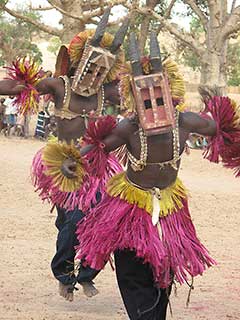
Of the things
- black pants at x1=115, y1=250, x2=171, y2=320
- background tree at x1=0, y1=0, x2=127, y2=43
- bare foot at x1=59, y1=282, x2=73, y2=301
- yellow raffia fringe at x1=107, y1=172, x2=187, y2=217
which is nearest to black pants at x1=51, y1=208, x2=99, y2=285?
bare foot at x1=59, y1=282, x2=73, y2=301

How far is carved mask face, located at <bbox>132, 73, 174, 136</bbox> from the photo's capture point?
456cm

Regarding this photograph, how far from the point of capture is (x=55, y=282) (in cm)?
665

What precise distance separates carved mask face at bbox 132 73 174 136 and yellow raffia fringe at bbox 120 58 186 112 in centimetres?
7

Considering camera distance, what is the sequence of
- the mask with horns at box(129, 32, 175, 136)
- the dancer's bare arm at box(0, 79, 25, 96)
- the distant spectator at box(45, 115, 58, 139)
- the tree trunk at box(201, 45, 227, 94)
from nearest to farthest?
the mask with horns at box(129, 32, 175, 136)
the dancer's bare arm at box(0, 79, 25, 96)
the distant spectator at box(45, 115, 58, 139)
the tree trunk at box(201, 45, 227, 94)

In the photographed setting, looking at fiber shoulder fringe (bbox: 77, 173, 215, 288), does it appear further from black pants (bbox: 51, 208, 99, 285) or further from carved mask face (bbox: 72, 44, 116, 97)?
carved mask face (bbox: 72, 44, 116, 97)

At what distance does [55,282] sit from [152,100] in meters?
2.66

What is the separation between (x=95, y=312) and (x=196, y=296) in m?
0.95

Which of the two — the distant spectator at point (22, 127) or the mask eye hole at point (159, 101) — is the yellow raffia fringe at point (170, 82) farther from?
the distant spectator at point (22, 127)

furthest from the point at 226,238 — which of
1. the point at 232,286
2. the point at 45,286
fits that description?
the point at 45,286

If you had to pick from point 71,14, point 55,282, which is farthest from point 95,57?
point 71,14

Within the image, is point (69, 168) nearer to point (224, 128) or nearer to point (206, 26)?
point (224, 128)

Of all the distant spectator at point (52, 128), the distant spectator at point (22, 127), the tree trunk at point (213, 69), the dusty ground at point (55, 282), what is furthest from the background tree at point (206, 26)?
the dusty ground at point (55, 282)

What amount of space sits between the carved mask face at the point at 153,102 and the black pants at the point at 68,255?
1595 millimetres

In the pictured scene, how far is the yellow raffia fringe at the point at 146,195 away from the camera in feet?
15.8
